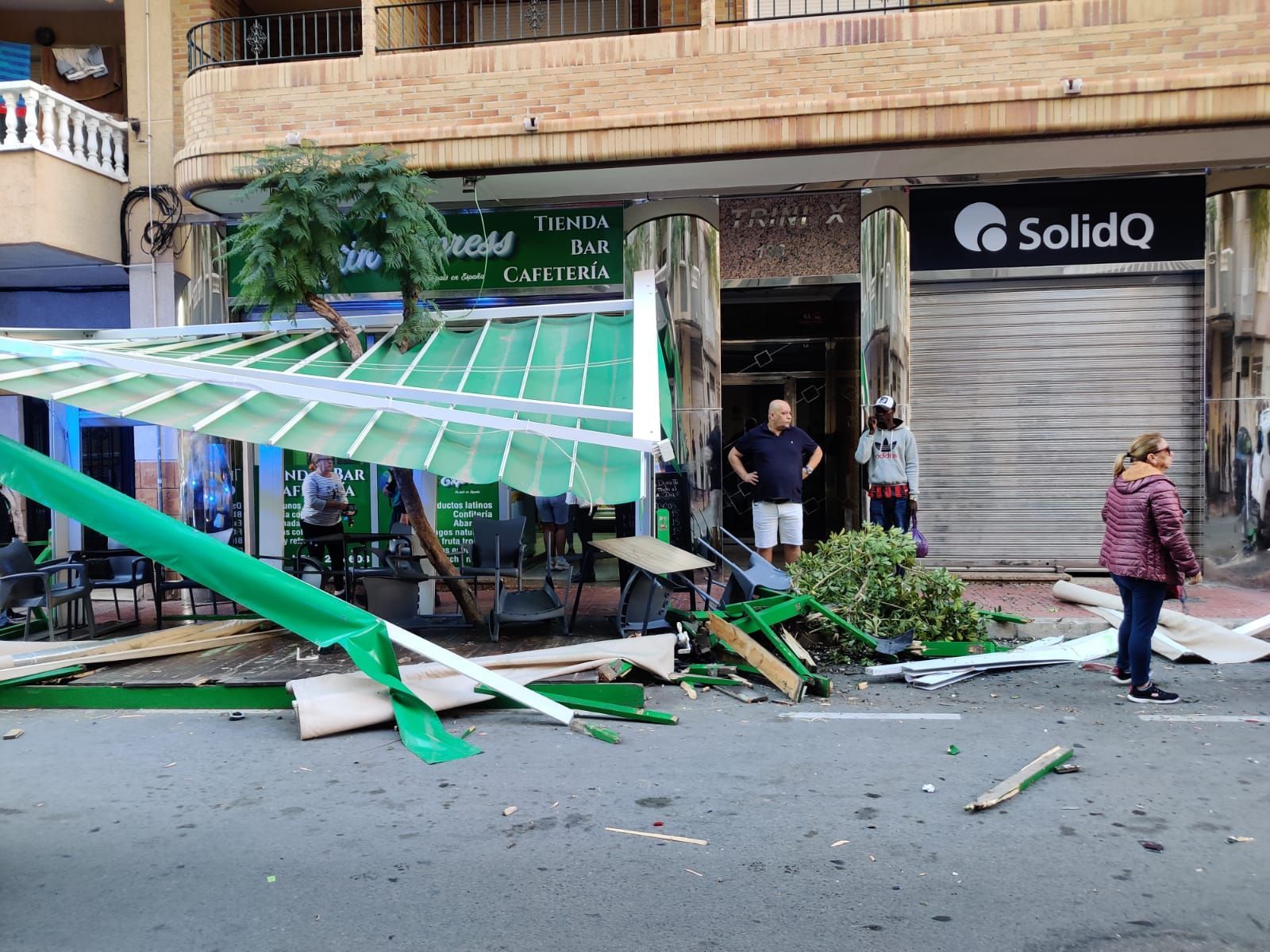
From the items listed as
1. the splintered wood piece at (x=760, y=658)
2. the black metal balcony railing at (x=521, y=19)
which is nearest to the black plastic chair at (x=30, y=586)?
the splintered wood piece at (x=760, y=658)

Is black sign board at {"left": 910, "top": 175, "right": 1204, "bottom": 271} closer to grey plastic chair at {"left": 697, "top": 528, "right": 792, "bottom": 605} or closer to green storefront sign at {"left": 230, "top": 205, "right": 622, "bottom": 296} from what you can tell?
green storefront sign at {"left": 230, "top": 205, "right": 622, "bottom": 296}

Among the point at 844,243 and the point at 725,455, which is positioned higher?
the point at 844,243

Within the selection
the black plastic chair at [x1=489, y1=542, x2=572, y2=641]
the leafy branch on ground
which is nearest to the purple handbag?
the leafy branch on ground

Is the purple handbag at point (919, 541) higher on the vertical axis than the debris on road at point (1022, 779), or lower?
higher

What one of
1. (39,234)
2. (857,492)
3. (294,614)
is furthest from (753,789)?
(39,234)

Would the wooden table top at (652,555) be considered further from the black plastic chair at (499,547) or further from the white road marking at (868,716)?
the white road marking at (868,716)

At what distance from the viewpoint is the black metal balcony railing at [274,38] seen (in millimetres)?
11992

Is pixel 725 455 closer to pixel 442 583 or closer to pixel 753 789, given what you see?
pixel 442 583

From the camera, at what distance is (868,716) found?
5.94 meters

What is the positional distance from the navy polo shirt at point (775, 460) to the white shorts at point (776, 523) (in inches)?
3.8

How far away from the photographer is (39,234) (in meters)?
10.9

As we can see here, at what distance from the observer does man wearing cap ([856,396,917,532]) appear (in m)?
10.2

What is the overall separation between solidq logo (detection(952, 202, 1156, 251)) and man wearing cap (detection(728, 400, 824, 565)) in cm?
340

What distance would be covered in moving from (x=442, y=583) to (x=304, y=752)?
4091mm
